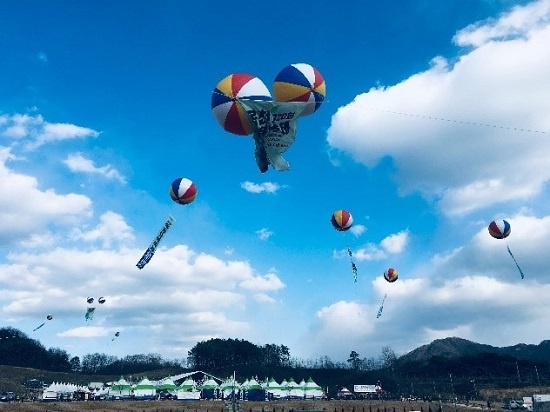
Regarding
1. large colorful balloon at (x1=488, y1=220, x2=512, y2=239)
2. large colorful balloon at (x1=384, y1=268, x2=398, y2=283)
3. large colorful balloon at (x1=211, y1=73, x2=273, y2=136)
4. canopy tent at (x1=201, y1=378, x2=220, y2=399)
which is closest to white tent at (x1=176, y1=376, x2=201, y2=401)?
canopy tent at (x1=201, y1=378, x2=220, y2=399)

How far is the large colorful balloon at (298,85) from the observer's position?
19.9 meters

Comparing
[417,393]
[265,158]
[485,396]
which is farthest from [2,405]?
[485,396]

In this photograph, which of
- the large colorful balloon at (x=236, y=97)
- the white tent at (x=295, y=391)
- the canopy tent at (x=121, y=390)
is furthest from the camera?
the white tent at (x=295, y=391)

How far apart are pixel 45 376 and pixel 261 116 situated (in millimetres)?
114669

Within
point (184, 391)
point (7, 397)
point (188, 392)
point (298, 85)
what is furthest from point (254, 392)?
point (298, 85)

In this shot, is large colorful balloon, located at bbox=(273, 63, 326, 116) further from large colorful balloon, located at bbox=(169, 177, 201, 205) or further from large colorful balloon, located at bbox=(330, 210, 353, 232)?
large colorful balloon, located at bbox=(330, 210, 353, 232)

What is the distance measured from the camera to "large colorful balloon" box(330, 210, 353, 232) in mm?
32750

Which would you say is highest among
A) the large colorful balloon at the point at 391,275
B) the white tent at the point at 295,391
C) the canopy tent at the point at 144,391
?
the large colorful balloon at the point at 391,275

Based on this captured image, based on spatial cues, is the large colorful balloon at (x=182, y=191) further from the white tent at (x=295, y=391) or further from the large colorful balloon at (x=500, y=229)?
the white tent at (x=295, y=391)

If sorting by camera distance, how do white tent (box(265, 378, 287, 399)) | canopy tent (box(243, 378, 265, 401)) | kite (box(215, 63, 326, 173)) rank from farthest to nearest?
white tent (box(265, 378, 287, 399)) → canopy tent (box(243, 378, 265, 401)) → kite (box(215, 63, 326, 173))

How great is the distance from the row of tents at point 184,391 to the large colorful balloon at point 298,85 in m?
50.2

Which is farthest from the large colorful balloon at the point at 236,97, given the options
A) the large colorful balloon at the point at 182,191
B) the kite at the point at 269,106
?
the large colorful balloon at the point at 182,191

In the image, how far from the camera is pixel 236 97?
1930 cm

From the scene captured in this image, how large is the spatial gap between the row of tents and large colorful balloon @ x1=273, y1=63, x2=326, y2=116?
5018 cm
